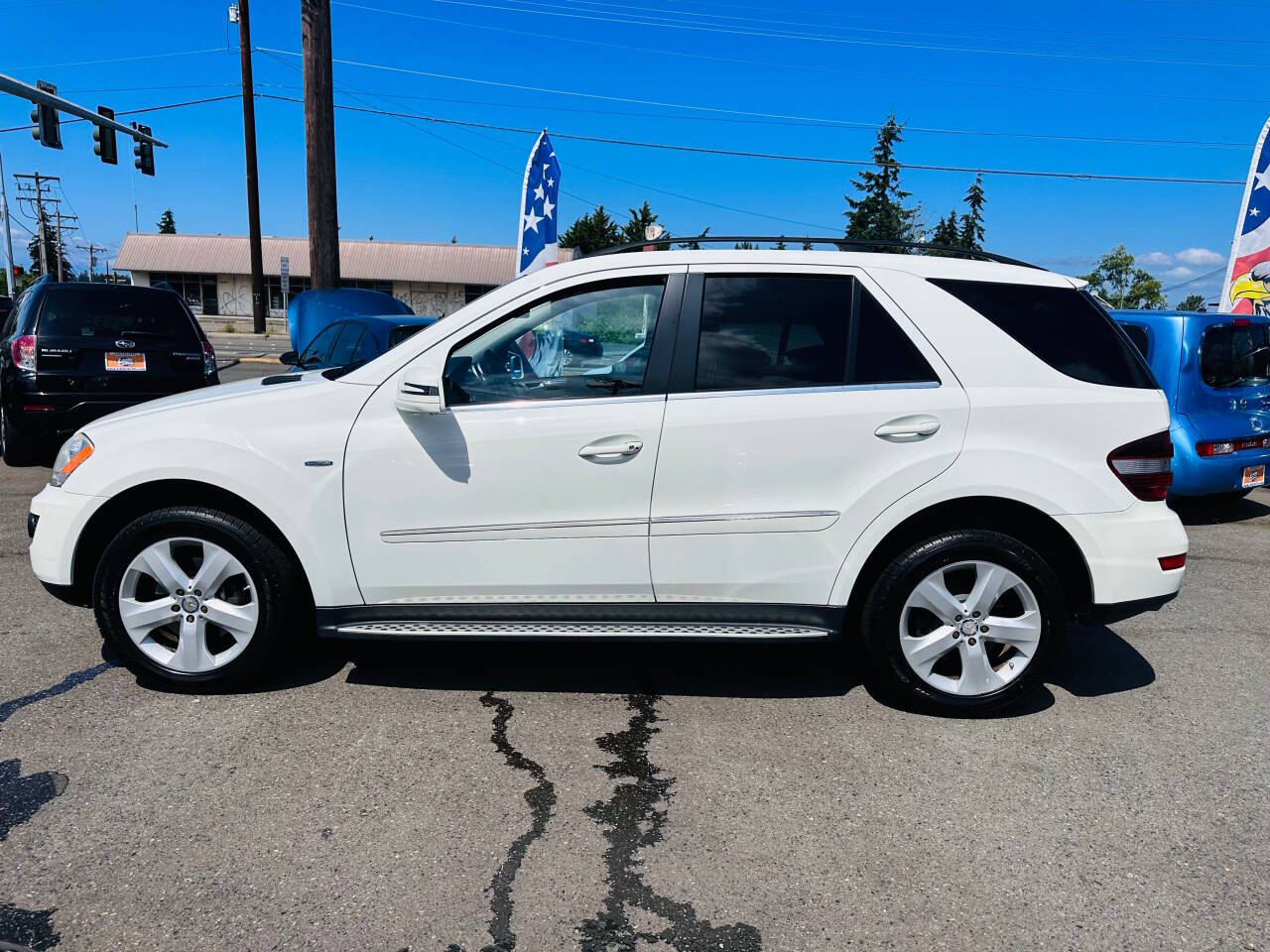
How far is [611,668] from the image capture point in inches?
167

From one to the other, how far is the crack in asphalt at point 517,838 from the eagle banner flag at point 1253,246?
12.8 meters

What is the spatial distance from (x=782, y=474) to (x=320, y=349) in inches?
295

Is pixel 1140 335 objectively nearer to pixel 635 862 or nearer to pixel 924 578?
pixel 924 578

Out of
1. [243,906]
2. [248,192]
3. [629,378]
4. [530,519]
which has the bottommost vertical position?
[243,906]

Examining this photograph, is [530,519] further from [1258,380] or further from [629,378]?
[1258,380]

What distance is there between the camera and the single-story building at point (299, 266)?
50.8 m

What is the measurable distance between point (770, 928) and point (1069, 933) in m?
0.80

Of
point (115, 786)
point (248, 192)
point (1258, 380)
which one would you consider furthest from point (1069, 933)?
point (248, 192)

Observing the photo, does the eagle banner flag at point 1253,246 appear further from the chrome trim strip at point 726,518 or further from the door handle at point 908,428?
the chrome trim strip at point 726,518

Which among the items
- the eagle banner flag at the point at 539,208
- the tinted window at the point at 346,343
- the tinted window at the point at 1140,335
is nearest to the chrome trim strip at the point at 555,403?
the tinted window at the point at 346,343

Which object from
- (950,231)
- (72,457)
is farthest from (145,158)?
(950,231)

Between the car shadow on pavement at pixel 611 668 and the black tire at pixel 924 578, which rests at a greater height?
the black tire at pixel 924 578

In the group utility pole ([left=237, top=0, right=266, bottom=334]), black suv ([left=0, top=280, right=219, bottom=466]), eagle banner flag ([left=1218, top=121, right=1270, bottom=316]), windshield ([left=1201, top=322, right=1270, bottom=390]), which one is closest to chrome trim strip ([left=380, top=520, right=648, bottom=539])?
black suv ([left=0, top=280, right=219, bottom=466])

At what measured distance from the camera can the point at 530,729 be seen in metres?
3.59
